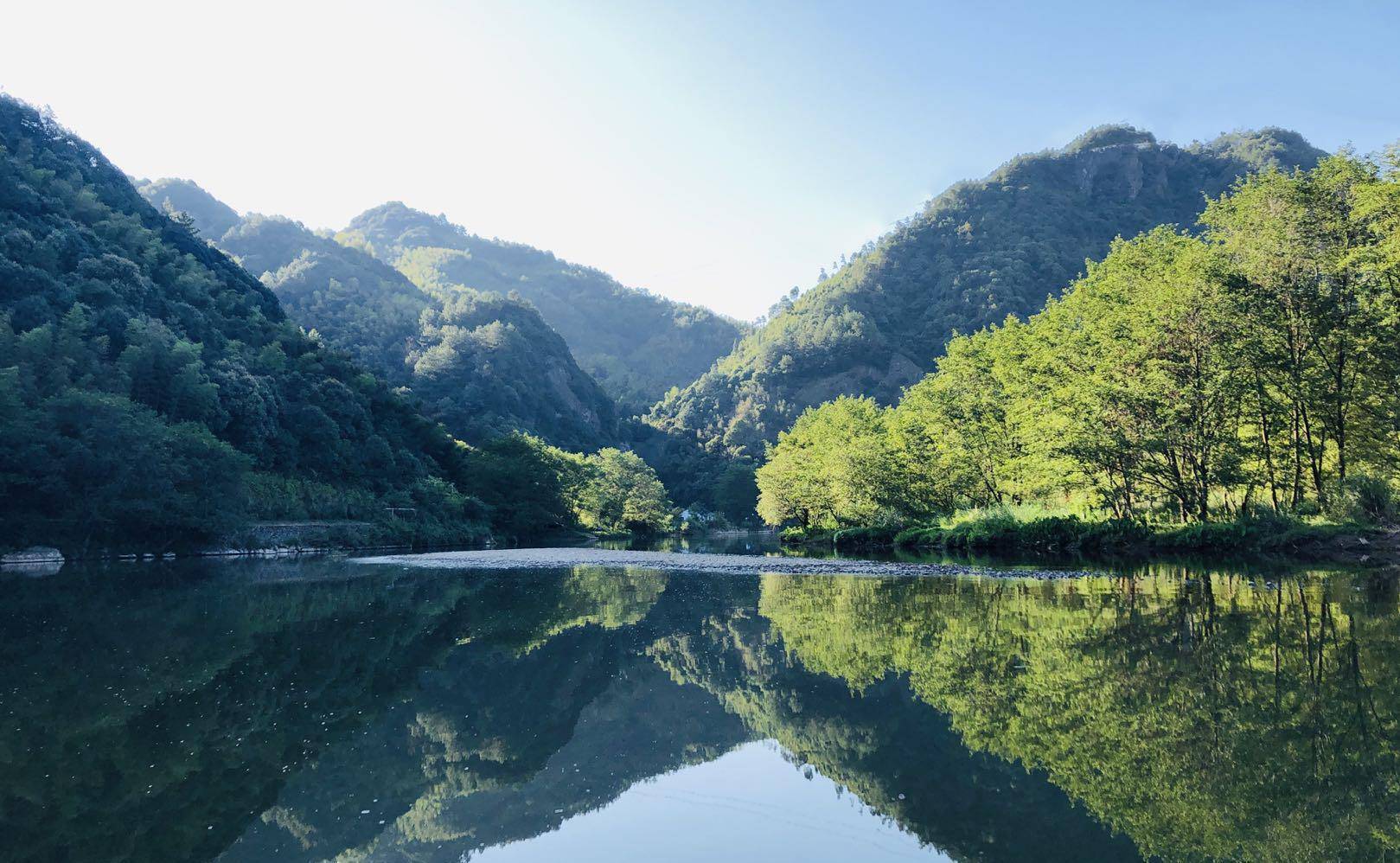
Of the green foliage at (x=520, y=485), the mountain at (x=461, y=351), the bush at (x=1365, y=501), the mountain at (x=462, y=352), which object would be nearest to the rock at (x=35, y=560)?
the green foliage at (x=520, y=485)

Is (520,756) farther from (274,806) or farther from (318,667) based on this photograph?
(318,667)

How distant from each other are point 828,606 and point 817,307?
518 feet

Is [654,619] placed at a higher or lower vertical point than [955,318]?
lower

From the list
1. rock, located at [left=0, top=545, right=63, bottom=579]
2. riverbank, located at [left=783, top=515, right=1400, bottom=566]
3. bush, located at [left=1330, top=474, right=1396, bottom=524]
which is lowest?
rock, located at [left=0, top=545, right=63, bottom=579]

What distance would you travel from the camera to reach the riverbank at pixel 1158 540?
2562 cm

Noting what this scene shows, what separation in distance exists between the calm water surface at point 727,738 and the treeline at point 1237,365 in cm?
1667

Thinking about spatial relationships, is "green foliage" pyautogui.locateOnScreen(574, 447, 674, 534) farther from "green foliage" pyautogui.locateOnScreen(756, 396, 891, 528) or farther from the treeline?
the treeline

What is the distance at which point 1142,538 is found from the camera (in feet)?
108

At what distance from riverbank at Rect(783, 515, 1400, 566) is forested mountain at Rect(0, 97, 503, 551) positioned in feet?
148

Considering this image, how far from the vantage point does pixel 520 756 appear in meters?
7.85

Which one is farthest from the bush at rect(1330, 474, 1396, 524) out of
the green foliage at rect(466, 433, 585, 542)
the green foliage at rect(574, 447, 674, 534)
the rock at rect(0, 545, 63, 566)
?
the green foliage at rect(574, 447, 674, 534)

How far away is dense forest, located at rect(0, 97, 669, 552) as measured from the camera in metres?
45.1

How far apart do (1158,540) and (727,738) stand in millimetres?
29437

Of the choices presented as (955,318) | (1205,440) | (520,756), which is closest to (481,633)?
(520,756)
